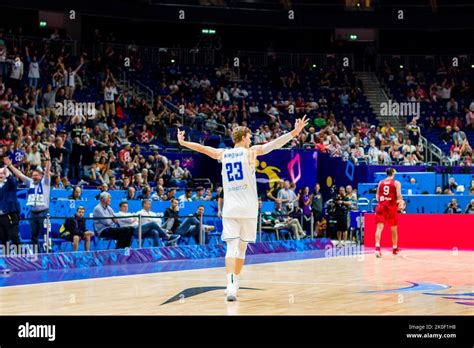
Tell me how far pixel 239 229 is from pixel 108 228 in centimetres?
655

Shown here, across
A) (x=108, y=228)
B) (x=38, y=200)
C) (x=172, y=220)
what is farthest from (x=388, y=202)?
(x=38, y=200)

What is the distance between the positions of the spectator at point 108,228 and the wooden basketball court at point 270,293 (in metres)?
2.28

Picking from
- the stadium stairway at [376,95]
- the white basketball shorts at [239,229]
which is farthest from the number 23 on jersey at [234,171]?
the stadium stairway at [376,95]

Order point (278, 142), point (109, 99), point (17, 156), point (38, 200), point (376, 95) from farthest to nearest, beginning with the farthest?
point (376, 95) → point (109, 99) → point (17, 156) → point (38, 200) → point (278, 142)

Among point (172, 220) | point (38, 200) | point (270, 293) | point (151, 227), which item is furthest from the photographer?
point (172, 220)

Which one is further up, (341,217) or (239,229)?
(239,229)

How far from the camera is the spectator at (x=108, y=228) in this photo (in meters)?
16.6

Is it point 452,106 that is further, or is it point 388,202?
point 452,106

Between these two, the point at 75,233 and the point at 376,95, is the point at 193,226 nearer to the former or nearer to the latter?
the point at 75,233

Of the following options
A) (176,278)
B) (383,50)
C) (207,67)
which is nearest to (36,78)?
(207,67)

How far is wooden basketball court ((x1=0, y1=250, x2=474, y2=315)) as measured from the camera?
9.21 meters

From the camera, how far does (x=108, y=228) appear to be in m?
16.6

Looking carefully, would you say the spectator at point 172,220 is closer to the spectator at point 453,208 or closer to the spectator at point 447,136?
the spectator at point 453,208
